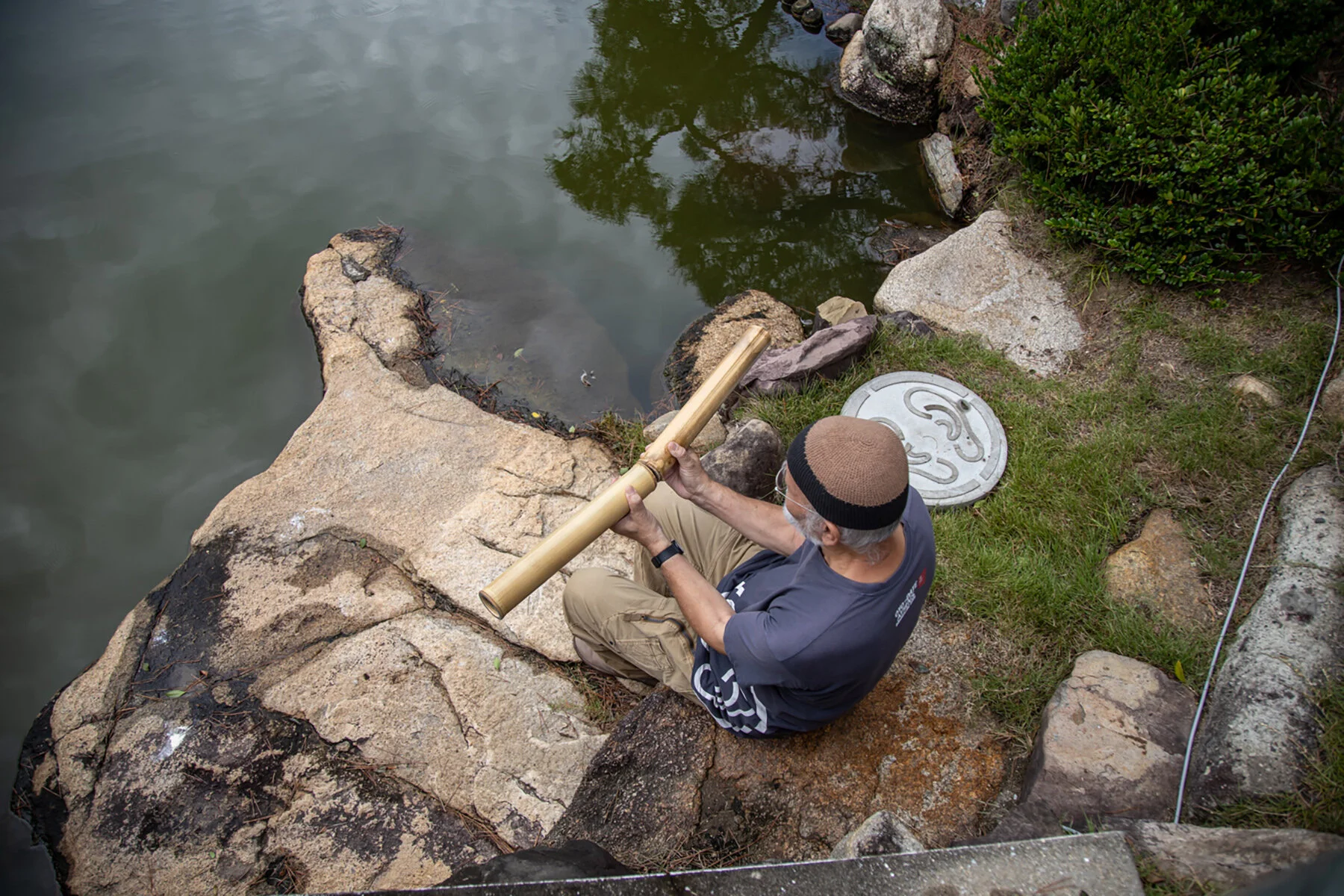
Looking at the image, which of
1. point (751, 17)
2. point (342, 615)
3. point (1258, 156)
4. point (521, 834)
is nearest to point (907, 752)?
point (521, 834)

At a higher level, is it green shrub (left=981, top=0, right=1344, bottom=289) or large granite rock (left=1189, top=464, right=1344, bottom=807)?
green shrub (left=981, top=0, right=1344, bottom=289)

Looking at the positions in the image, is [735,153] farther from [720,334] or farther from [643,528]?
[643,528]

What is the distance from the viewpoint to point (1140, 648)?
3.03 m

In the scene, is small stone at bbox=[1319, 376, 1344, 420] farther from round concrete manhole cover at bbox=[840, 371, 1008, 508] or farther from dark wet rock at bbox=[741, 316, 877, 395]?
dark wet rock at bbox=[741, 316, 877, 395]

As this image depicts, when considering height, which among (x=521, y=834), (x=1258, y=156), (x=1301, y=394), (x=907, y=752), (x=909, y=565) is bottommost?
(x=521, y=834)

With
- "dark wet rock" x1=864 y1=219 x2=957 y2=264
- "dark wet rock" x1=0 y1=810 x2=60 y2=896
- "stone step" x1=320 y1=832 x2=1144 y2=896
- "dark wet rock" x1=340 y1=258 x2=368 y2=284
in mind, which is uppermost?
"stone step" x1=320 y1=832 x2=1144 y2=896

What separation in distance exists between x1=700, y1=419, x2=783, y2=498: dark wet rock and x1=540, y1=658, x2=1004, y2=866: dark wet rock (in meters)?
1.29

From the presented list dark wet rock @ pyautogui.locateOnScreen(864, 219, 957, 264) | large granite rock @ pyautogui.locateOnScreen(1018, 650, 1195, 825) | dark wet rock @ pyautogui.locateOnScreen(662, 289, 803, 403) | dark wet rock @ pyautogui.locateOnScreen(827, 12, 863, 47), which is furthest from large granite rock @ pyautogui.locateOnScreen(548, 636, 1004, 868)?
dark wet rock @ pyautogui.locateOnScreen(827, 12, 863, 47)

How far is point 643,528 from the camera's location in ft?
8.73

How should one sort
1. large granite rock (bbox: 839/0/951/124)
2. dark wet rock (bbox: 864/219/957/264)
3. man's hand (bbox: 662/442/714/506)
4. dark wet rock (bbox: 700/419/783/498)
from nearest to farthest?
man's hand (bbox: 662/442/714/506)
dark wet rock (bbox: 700/419/783/498)
dark wet rock (bbox: 864/219/957/264)
large granite rock (bbox: 839/0/951/124)

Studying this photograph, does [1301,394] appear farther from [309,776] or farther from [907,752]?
[309,776]

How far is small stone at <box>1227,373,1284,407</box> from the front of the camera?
3807 millimetres

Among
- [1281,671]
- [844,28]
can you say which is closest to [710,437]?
[1281,671]

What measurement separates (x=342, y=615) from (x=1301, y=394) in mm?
4952
